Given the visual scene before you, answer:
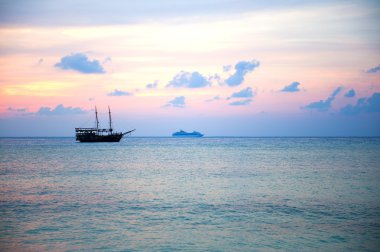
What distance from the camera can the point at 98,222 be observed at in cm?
1853

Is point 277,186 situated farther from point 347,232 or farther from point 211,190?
point 347,232

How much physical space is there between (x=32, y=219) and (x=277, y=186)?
19.3 meters

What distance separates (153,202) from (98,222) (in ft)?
18.6

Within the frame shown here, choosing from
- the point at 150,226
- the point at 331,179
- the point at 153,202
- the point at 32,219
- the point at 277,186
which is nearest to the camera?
the point at 150,226

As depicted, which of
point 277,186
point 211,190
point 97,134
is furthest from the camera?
point 97,134

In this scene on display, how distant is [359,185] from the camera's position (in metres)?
31.1

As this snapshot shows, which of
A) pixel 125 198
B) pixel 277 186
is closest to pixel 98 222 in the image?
pixel 125 198

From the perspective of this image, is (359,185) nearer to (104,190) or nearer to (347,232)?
(347,232)

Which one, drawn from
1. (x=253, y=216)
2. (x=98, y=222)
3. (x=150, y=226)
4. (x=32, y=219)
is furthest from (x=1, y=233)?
(x=253, y=216)

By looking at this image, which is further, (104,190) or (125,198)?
(104,190)

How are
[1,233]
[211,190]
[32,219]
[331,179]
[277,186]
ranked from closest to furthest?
[1,233], [32,219], [211,190], [277,186], [331,179]

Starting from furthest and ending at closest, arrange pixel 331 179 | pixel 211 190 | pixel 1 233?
pixel 331 179 < pixel 211 190 < pixel 1 233

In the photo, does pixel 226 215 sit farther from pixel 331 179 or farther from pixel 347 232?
pixel 331 179

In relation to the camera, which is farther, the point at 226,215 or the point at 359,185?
the point at 359,185
